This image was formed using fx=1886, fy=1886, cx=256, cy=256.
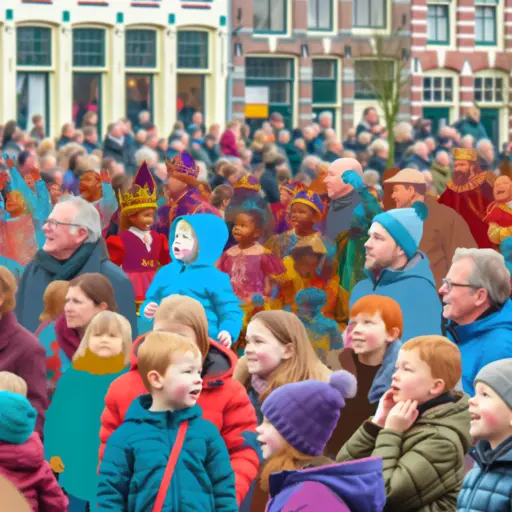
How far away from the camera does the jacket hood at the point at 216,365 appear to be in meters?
7.03

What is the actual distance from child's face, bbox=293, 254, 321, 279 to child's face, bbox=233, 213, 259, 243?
13.4 inches

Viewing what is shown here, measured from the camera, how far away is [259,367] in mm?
7242

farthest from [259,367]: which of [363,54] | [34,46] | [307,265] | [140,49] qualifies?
[363,54]

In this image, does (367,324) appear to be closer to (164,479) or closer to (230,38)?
(164,479)

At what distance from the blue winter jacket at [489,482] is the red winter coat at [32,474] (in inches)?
56.9

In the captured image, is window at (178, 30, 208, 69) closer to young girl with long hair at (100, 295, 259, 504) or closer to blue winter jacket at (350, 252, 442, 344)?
blue winter jacket at (350, 252, 442, 344)

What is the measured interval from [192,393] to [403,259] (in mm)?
2915

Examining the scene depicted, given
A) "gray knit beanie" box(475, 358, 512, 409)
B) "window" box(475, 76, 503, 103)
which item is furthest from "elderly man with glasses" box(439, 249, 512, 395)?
"window" box(475, 76, 503, 103)

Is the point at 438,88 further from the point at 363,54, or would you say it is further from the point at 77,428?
the point at 77,428

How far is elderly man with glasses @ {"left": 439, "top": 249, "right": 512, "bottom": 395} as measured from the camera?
303 inches

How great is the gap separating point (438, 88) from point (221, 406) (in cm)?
3399

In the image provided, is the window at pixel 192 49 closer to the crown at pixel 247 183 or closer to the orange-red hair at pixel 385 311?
the crown at pixel 247 183

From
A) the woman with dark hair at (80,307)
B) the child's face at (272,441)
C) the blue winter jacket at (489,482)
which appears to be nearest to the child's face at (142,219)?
the woman with dark hair at (80,307)

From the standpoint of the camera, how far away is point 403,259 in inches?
359
